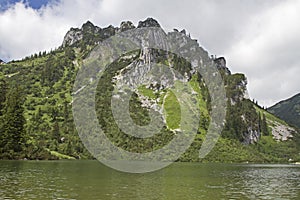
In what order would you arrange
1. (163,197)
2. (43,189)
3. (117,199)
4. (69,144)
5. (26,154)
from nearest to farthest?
1. (117,199)
2. (163,197)
3. (43,189)
4. (26,154)
5. (69,144)

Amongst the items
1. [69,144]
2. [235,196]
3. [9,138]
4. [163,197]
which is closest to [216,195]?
[235,196]

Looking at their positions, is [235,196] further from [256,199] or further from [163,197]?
[163,197]

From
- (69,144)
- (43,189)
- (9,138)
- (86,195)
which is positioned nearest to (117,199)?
(86,195)

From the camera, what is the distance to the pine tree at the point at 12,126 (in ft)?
411

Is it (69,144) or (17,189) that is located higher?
(69,144)

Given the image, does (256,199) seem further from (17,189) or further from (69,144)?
(69,144)

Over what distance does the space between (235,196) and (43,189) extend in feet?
82.6

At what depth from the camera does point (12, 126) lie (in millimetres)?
127125

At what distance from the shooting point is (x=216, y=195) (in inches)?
1938

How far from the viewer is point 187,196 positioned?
4681cm

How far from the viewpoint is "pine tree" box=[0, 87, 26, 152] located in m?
125

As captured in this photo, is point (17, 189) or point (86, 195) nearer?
point (86, 195)

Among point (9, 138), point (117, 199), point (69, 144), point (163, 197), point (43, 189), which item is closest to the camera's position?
point (117, 199)

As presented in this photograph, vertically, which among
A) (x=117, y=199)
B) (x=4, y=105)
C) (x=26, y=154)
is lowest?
(x=117, y=199)
